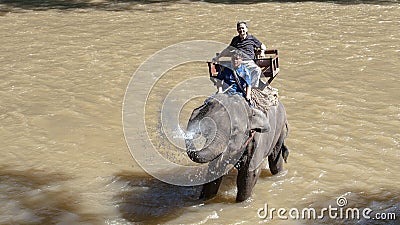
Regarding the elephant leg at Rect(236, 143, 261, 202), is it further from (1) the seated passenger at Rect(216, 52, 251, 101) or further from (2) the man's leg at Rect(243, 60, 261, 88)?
(2) the man's leg at Rect(243, 60, 261, 88)

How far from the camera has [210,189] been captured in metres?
6.86

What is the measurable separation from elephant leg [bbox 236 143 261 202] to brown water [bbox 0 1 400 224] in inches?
6.0

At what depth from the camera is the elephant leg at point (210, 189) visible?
6793 millimetres

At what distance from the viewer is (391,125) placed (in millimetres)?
9242

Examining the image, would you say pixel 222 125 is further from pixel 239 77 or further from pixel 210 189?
pixel 210 189

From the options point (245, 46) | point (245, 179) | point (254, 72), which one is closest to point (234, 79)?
point (254, 72)

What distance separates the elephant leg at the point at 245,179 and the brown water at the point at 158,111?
15 cm

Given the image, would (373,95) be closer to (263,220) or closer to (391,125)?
(391,125)

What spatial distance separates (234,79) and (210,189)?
50.1 inches

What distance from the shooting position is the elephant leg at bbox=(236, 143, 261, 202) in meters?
6.52

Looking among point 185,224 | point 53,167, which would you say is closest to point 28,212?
point 53,167

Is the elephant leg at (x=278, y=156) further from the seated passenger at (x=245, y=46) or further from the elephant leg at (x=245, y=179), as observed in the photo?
the seated passenger at (x=245, y=46)

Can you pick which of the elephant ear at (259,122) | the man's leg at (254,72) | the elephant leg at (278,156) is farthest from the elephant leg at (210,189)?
the man's leg at (254,72)

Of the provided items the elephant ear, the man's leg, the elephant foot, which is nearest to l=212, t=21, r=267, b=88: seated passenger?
the man's leg
